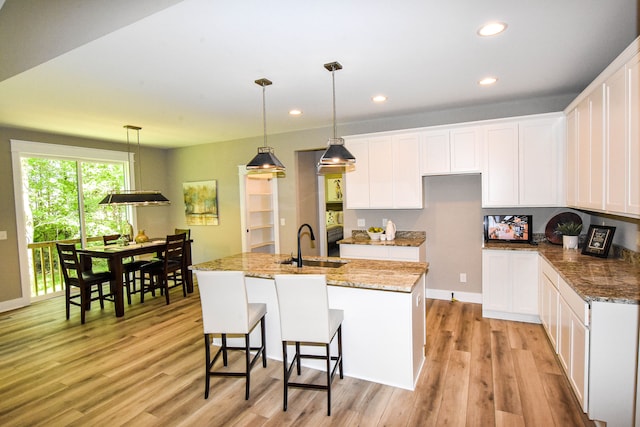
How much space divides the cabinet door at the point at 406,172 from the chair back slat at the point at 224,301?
2.86 m

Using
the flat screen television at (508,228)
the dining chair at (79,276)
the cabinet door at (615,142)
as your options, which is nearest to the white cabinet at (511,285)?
the flat screen television at (508,228)

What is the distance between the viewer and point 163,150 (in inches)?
284

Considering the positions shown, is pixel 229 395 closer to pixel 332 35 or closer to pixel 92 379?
pixel 92 379

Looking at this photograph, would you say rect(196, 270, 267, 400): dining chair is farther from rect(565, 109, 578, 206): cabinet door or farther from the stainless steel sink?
rect(565, 109, 578, 206): cabinet door

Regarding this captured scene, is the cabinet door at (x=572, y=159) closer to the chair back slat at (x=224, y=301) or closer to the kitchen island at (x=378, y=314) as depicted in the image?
the kitchen island at (x=378, y=314)

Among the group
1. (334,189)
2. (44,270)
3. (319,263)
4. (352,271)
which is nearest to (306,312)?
(352,271)

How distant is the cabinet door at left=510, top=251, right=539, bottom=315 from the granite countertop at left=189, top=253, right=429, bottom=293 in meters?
1.48

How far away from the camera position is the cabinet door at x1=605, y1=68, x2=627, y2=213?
7.50 feet

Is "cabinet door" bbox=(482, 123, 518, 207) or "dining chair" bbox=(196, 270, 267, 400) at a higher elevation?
"cabinet door" bbox=(482, 123, 518, 207)

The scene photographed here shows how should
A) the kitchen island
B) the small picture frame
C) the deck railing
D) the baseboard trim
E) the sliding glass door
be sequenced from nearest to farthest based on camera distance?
the kitchen island, the small picture frame, the baseboard trim, the sliding glass door, the deck railing

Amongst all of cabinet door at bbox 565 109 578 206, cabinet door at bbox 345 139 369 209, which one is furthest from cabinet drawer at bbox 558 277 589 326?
cabinet door at bbox 345 139 369 209

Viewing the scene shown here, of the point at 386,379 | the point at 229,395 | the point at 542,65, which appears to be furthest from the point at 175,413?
the point at 542,65

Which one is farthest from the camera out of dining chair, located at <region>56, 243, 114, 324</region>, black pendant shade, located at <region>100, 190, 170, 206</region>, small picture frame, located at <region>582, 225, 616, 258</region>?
black pendant shade, located at <region>100, 190, 170, 206</region>

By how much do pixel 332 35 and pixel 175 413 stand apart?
294 cm
